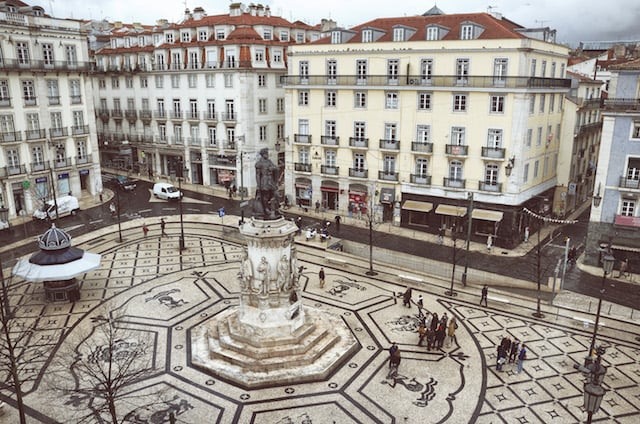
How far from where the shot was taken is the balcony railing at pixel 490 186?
121ft

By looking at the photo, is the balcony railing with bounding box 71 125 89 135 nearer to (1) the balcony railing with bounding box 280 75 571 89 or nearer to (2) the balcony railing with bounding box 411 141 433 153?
(1) the balcony railing with bounding box 280 75 571 89

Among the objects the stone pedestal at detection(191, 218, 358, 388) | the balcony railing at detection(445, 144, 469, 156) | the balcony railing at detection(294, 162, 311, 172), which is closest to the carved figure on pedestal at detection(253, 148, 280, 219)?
the stone pedestal at detection(191, 218, 358, 388)

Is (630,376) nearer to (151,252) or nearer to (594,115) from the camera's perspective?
(151,252)

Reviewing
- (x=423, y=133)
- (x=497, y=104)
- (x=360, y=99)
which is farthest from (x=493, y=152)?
(x=360, y=99)

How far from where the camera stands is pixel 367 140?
41312 mm

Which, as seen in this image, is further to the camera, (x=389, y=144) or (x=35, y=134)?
(x=35, y=134)

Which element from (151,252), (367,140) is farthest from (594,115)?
(151,252)

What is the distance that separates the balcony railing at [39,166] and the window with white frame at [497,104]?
36381 millimetres

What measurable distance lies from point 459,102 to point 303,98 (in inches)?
537

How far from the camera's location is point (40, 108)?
1694 inches

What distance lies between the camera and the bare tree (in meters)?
18.1

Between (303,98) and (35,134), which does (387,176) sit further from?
(35,134)

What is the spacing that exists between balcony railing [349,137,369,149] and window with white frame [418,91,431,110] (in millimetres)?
5126

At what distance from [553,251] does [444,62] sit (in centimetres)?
1566
